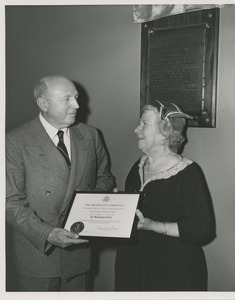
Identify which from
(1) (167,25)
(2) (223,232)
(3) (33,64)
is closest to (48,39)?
(3) (33,64)

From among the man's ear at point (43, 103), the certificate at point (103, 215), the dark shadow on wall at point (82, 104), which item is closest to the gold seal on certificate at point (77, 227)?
the certificate at point (103, 215)

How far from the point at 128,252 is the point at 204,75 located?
3.87ft

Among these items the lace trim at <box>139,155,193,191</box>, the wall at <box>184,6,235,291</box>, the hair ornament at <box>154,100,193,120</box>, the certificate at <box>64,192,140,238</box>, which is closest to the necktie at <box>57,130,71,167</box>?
the certificate at <box>64,192,140,238</box>

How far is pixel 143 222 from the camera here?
7.31 ft

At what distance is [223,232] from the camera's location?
263 centimetres

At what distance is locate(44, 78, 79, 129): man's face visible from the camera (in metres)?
2.45

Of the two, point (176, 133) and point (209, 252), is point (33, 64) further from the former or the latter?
point (209, 252)

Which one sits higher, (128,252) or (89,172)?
(89,172)

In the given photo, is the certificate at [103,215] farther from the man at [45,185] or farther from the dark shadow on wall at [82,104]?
the dark shadow on wall at [82,104]

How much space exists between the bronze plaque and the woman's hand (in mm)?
696

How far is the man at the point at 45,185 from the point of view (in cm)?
237

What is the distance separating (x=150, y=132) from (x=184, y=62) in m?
0.59

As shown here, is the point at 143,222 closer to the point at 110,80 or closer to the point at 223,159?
the point at 223,159

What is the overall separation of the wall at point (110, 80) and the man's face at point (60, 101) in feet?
2.17
